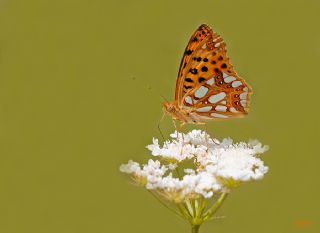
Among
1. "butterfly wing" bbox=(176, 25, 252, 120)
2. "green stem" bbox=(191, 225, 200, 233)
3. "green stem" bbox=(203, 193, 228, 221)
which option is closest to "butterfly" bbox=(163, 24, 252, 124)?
"butterfly wing" bbox=(176, 25, 252, 120)

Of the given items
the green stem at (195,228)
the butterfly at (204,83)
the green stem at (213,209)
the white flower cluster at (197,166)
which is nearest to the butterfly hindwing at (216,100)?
the butterfly at (204,83)

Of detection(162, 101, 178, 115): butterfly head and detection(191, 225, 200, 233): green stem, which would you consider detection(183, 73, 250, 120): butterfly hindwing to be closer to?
detection(162, 101, 178, 115): butterfly head

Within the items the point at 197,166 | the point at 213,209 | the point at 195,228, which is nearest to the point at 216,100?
the point at 197,166

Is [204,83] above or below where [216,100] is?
above

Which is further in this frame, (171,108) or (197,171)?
(171,108)

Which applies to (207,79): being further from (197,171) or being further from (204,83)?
(197,171)

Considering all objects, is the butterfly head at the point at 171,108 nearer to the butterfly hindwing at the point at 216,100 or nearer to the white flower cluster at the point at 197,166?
the butterfly hindwing at the point at 216,100

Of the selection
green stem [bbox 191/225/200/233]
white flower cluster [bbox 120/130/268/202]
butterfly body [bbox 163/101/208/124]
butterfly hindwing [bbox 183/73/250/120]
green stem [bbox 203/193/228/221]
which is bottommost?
green stem [bbox 191/225/200/233]

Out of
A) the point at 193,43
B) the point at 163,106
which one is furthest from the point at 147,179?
the point at 193,43

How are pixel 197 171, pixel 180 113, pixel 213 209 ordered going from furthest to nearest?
pixel 180 113
pixel 197 171
pixel 213 209
